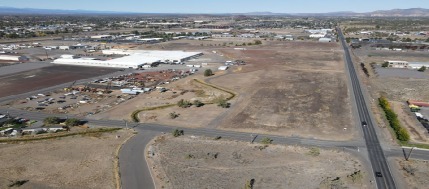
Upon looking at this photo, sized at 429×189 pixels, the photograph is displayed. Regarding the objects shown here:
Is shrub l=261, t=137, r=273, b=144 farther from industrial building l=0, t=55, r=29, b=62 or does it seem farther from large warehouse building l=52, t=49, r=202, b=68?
industrial building l=0, t=55, r=29, b=62

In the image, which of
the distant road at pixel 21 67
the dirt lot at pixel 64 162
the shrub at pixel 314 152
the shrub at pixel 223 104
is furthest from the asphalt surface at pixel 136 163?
the distant road at pixel 21 67

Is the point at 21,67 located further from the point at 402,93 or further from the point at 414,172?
the point at 414,172

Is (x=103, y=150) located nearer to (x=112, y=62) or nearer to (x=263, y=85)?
(x=263, y=85)

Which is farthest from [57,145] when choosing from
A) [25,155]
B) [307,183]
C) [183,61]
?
[183,61]

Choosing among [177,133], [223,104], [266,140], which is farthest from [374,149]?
[223,104]

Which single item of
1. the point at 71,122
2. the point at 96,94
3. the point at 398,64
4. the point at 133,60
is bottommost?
the point at 96,94

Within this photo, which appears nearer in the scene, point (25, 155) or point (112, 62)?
point (25, 155)
